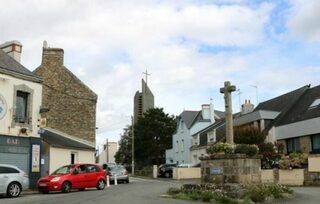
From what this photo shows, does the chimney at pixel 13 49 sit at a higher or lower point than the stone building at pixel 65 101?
higher

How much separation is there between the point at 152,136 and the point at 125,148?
15295 mm

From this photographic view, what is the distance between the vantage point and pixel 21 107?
92.0ft

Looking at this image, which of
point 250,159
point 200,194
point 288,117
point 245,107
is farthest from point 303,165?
point 245,107

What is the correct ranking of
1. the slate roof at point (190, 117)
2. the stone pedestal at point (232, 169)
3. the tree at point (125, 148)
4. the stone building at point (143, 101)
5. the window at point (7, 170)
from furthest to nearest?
the tree at point (125, 148)
the stone building at point (143, 101)
the slate roof at point (190, 117)
the window at point (7, 170)
the stone pedestal at point (232, 169)

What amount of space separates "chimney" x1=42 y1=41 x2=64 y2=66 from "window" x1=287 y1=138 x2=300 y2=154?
20308 mm

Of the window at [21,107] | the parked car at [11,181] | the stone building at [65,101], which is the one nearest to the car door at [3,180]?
the parked car at [11,181]

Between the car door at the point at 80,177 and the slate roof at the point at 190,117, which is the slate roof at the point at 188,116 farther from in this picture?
the car door at the point at 80,177

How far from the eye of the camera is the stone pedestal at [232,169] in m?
19.5

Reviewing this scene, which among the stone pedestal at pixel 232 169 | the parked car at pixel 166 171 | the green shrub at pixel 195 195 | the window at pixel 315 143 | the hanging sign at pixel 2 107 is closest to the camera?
the green shrub at pixel 195 195

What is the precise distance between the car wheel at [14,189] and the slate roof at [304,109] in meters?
24.0

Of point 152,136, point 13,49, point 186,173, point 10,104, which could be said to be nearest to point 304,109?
point 186,173

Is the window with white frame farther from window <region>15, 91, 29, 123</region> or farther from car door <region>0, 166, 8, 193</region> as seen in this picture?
car door <region>0, 166, 8, 193</region>

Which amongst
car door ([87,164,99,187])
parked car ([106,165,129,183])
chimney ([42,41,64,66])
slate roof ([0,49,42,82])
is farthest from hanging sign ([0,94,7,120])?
chimney ([42,41,64,66])

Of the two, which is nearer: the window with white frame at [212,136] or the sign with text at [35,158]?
the sign with text at [35,158]
